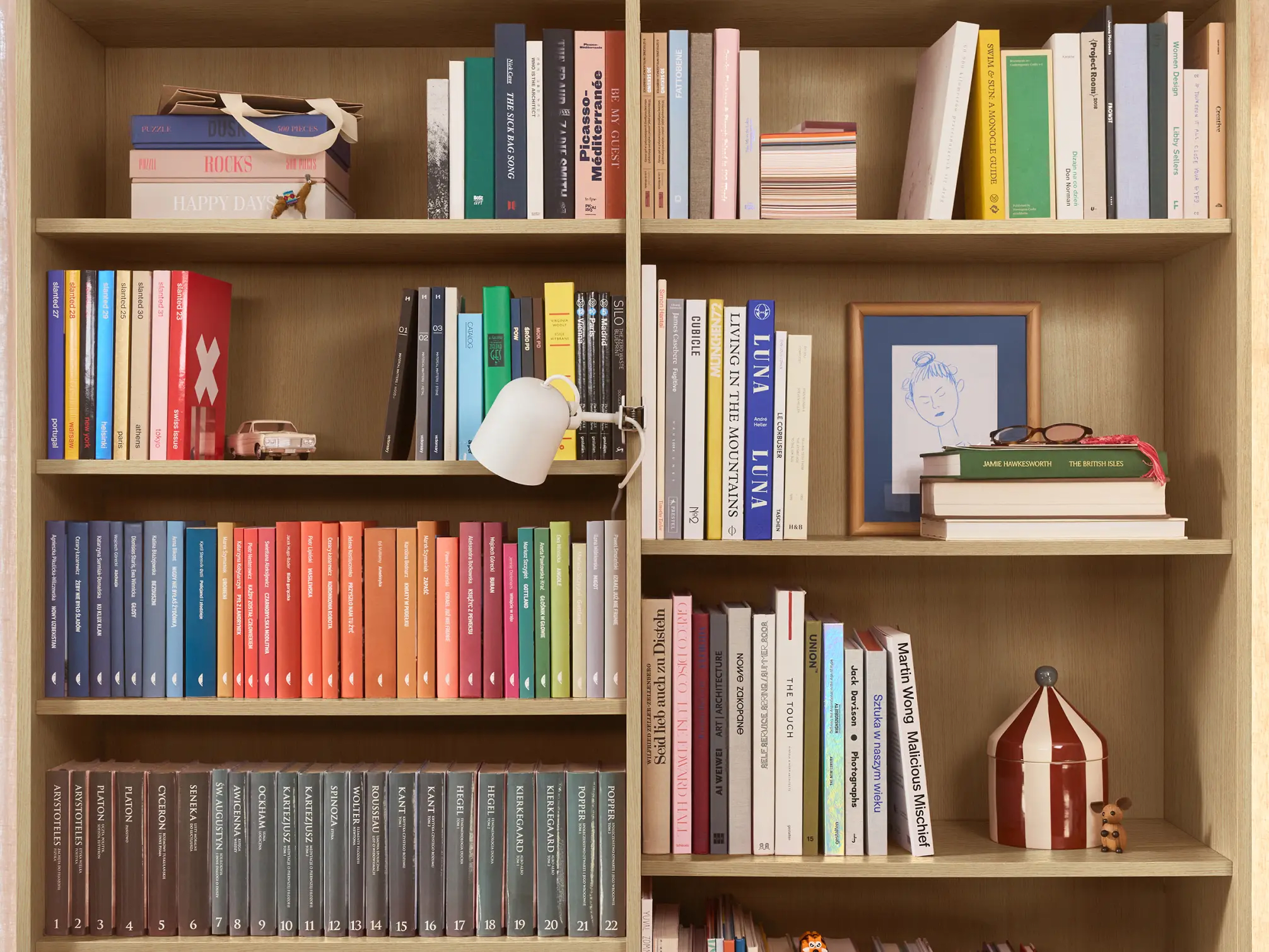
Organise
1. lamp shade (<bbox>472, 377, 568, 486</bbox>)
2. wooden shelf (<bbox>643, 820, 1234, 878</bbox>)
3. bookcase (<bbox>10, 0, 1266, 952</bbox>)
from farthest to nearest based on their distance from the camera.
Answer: bookcase (<bbox>10, 0, 1266, 952</bbox>) < wooden shelf (<bbox>643, 820, 1234, 878</bbox>) < lamp shade (<bbox>472, 377, 568, 486</bbox>)

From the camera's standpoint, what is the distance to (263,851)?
1.51 m

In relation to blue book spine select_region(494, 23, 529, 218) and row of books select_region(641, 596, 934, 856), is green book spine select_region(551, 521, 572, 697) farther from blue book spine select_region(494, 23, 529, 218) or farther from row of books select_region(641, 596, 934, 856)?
blue book spine select_region(494, 23, 529, 218)

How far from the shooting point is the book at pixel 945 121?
5.06 ft

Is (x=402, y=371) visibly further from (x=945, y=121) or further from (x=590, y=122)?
(x=945, y=121)

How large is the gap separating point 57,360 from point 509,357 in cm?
67

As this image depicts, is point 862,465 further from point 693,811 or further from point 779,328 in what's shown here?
point 693,811

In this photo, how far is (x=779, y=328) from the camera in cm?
179

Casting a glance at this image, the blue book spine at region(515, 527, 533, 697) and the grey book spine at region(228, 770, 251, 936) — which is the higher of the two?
the blue book spine at region(515, 527, 533, 697)

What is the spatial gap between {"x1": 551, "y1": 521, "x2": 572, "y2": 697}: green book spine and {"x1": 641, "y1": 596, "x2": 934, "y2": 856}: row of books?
118 mm

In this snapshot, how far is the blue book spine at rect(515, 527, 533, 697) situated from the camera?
60.1 inches

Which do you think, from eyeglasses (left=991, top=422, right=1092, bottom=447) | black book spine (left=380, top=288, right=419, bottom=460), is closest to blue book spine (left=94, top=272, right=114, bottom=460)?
black book spine (left=380, top=288, right=419, bottom=460)

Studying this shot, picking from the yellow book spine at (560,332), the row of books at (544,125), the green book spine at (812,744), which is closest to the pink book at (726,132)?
the row of books at (544,125)

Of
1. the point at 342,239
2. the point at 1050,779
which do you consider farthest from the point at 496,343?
the point at 1050,779

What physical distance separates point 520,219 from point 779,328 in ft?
1.69
